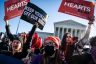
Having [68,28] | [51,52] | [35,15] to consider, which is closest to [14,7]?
[35,15]

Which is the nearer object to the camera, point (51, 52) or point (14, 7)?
point (51, 52)

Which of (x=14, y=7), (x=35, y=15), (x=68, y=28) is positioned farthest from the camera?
(x=68, y=28)

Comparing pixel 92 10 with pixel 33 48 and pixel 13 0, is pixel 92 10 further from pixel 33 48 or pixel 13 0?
pixel 13 0

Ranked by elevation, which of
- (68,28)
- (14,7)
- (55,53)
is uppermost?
(14,7)

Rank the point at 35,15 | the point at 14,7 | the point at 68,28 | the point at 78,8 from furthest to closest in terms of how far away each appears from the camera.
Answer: the point at 68,28, the point at 14,7, the point at 78,8, the point at 35,15

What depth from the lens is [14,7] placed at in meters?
9.80

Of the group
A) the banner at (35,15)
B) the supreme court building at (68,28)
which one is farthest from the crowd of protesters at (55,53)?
the supreme court building at (68,28)

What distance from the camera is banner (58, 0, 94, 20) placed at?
841 centimetres

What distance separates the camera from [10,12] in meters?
9.48

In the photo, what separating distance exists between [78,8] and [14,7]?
220 cm

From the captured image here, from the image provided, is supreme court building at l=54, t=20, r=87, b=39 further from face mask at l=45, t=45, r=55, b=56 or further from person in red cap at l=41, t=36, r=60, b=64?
face mask at l=45, t=45, r=55, b=56

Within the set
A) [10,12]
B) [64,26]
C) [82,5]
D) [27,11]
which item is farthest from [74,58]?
[64,26]

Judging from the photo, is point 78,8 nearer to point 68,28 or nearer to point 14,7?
point 14,7

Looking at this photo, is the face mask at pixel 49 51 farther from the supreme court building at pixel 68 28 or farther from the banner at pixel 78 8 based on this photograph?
the supreme court building at pixel 68 28
